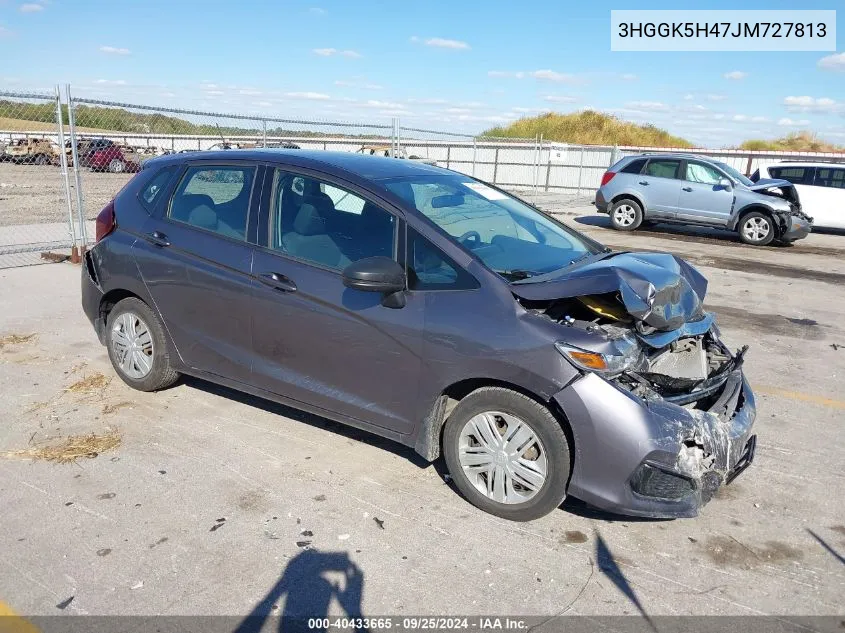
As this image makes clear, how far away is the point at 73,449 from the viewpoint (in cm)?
423

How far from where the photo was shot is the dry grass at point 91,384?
514 centimetres

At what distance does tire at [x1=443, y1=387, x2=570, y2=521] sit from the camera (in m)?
3.37

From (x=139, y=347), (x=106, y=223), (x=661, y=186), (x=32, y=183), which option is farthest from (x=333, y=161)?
(x=32, y=183)

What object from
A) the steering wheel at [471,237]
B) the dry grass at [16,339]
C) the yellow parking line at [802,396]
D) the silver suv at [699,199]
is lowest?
the dry grass at [16,339]

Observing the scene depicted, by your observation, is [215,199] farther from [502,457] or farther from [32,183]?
[32,183]

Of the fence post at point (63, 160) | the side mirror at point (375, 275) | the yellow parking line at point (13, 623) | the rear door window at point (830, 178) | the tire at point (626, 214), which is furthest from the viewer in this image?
the rear door window at point (830, 178)

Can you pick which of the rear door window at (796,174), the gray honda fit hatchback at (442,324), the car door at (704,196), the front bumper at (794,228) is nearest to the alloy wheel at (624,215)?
the car door at (704,196)

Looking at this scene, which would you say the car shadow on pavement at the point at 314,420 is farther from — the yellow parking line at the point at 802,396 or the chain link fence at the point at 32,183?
the chain link fence at the point at 32,183

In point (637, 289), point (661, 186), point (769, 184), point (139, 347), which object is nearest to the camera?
point (637, 289)

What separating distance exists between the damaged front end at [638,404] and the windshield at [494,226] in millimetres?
431

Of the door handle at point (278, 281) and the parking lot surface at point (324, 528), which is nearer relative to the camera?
the parking lot surface at point (324, 528)

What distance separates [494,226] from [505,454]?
143 cm

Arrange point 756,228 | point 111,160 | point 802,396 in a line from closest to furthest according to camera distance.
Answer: point 802,396, point 756,228, point 111,160

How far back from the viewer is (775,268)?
11.6m
